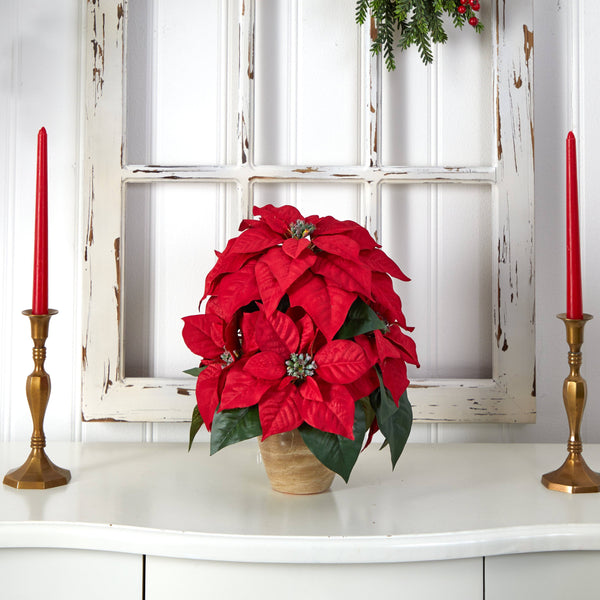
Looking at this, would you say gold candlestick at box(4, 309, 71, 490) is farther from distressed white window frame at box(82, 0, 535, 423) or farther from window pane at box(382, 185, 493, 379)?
window pane at box(382, 185, 493, 379)

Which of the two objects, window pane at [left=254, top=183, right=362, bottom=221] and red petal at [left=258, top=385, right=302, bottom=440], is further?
window pane at [left=254, top=183, right=362, bottom=221]

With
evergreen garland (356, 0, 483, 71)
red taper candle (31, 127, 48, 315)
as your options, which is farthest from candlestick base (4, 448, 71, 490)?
evergreen garland (356, 0, 483, 71)

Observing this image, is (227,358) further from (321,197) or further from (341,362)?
(321,197)

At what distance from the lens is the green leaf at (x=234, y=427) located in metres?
0.68

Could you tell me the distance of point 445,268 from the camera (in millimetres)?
1040

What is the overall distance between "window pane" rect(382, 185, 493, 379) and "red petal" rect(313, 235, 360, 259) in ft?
1.18

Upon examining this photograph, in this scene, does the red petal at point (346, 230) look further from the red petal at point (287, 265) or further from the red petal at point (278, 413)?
the red petal at point (278, 413)

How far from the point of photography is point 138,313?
3.43ft

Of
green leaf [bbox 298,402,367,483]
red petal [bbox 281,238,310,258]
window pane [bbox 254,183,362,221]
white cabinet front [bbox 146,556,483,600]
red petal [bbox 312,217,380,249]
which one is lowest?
white cabinet front [bbox 146,556,483,600]

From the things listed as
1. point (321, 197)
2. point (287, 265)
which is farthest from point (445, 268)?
point (287, 265)

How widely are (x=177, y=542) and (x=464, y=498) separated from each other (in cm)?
35

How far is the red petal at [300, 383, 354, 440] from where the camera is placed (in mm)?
654

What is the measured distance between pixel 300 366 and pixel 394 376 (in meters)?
0.12

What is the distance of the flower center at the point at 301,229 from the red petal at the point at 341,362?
14cm
